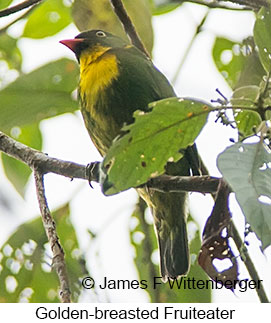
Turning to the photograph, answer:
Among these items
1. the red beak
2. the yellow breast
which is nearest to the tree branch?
the yellow breast

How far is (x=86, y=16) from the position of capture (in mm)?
3361

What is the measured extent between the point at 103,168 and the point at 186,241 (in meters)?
1.52

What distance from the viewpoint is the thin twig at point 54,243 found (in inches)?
81.1

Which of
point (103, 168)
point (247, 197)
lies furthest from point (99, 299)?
point (247, 197)

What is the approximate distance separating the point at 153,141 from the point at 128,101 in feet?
3.91

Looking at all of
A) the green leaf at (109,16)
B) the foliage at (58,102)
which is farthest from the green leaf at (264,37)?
the green leaf at (109,16)

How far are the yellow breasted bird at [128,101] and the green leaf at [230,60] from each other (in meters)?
0.25

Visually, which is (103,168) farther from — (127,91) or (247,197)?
(127,91)

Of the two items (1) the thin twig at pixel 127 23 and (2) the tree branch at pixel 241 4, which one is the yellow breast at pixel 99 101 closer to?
(1) the thin twig at pixel 127 23

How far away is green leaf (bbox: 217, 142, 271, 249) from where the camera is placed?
173 centimetres

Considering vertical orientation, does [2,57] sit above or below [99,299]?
above

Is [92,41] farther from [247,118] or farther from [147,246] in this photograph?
[247,118]

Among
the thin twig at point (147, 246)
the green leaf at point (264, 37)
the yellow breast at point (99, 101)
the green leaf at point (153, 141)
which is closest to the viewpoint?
the green leaf at point (153, 141)

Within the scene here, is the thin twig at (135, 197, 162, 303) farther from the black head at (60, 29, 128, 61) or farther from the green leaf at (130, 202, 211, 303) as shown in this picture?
the black head at (60, 29, 128, 61)
